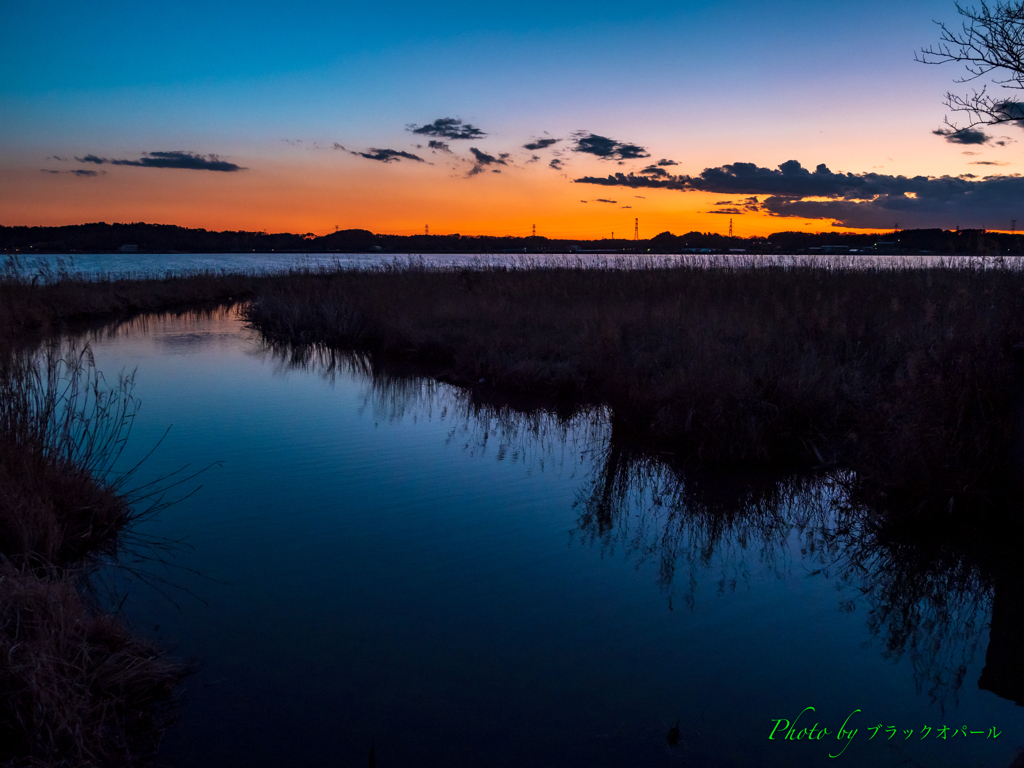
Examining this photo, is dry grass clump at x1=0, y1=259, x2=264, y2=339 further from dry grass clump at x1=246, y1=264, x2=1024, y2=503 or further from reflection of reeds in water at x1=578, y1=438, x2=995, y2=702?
reflection of reeds in water at x1=578, y1=438, x2=995, y2=702

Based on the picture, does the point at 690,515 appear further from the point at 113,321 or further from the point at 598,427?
the point at 113,321

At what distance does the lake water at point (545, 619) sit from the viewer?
8.90 ft

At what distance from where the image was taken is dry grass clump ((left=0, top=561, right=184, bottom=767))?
2.30 meters

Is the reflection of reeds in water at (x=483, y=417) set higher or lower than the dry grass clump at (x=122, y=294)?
lower

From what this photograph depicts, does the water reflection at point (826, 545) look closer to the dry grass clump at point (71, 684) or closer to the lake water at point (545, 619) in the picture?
the lake water at point (545, 619)

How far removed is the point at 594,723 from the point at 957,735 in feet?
5.46

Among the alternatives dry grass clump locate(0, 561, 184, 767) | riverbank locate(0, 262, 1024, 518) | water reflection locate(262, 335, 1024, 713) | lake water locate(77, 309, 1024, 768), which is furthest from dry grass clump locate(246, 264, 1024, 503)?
dry grass clump locate(0, 561, 184, 767)

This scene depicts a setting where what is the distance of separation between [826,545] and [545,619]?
7.92ft

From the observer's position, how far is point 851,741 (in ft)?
8.99

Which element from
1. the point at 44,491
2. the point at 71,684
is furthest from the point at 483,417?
the point at 71,684

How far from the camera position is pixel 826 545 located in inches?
182

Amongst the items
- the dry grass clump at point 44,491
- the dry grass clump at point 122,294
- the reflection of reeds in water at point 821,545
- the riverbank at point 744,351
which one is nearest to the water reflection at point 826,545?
the reflection of reeds in water at point 821,545

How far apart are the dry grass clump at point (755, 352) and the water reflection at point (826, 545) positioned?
0.38m

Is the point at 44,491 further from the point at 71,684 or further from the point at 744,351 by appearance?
the point at 744,351
